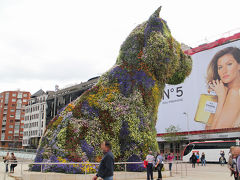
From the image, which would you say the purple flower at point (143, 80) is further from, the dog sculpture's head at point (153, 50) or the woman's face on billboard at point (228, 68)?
the woman's face on billboard at point (228, 68)

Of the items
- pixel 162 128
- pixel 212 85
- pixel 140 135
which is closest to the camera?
pixel 140 135

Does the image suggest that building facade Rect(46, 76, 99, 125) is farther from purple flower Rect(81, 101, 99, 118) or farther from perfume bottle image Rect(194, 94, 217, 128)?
purple flower Rect(81, 101, 99, 118)

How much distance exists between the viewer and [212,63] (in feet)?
154

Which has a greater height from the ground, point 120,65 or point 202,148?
point 120,65

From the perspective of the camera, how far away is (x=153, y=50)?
12234 millimetres

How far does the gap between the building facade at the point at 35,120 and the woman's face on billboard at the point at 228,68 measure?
51.9 m

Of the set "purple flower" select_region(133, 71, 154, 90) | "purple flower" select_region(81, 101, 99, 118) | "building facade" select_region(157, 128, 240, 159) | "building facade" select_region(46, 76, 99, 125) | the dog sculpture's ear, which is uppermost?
"building facade" select_region(46, 76, 99, 125)

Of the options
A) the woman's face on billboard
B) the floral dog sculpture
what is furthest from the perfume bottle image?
the floral dog sculpture

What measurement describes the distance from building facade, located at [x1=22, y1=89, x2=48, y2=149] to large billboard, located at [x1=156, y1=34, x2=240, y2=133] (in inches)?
1625

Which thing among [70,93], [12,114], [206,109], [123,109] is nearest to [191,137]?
[206,109]

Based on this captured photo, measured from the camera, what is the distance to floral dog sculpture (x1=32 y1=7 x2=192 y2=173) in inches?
414

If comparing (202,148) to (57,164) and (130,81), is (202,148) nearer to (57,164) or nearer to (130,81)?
(130,81)

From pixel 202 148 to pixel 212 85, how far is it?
16.2 m

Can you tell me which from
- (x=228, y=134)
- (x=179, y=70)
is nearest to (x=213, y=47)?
Answer: (x=228, y=134)
